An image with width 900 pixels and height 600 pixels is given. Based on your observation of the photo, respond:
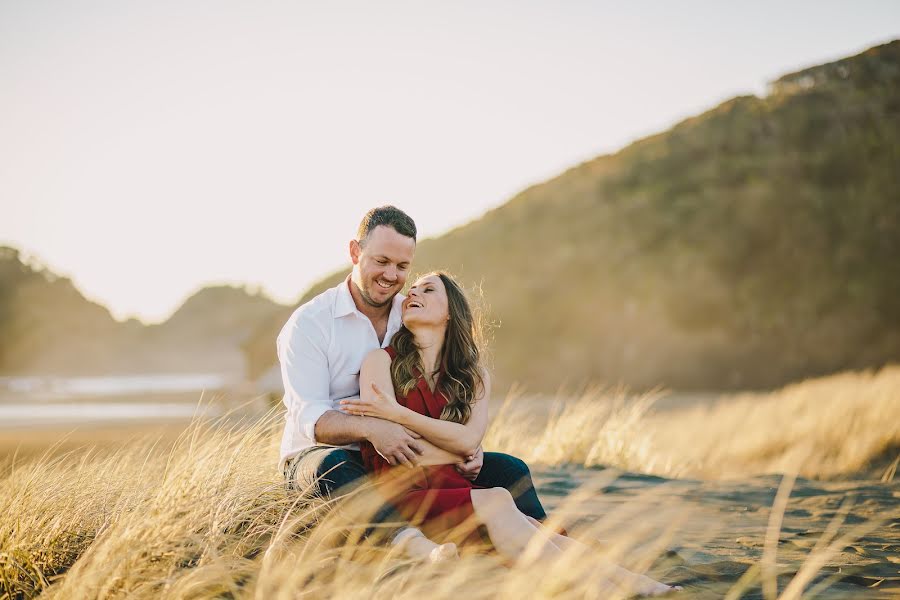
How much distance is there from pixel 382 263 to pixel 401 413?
902 mm

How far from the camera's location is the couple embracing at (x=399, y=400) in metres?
3.34

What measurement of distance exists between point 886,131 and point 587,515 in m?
30.5

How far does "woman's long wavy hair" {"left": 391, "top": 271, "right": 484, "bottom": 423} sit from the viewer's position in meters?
3.87

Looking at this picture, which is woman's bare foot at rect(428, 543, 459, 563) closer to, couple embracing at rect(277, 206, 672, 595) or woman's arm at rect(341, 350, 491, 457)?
couple embracing at rect(277, 206, 672, 595)

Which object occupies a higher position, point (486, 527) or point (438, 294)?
point (438, 294)

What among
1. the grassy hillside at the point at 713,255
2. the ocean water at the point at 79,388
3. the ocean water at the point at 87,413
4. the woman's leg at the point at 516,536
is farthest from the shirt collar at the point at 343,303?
the ocean water at the point at 79,388

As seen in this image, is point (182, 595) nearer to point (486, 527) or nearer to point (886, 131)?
point (486, 527)

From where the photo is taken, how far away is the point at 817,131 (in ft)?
99.1

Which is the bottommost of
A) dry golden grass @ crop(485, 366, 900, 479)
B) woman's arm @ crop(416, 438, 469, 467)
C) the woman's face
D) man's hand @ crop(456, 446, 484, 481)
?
dry golden grass @ crop(485, 366, 900, 479)

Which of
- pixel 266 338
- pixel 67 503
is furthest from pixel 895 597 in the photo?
pixel 266 338

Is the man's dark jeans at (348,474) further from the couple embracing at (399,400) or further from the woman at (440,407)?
the woman at (440,407)

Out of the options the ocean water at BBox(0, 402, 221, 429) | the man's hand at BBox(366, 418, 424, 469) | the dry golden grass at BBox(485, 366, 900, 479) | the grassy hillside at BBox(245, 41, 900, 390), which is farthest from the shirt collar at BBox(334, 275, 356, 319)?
the ocean water at BBox(0, 402, 221, 429)

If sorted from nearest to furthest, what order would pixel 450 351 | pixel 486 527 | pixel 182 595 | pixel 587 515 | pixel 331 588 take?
pixel 182 595, pixel 331 588, pixel 486 527, pixel 450 351, pixel 587 515

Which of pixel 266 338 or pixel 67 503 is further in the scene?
pixel 266 338
